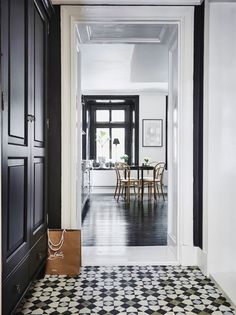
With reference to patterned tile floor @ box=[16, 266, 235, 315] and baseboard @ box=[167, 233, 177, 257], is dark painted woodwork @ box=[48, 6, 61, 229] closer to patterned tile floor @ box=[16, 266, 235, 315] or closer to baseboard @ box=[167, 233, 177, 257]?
patterned tile floor @ box=[16, 266, 235, 315]

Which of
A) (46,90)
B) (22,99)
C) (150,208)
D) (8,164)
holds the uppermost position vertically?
(46,90)

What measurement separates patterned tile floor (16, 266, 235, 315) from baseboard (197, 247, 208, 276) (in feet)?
0.15

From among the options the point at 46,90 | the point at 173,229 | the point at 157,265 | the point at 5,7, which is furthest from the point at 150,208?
the point at 5,7

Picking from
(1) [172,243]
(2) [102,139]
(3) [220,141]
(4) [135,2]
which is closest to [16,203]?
(3) [220,141]

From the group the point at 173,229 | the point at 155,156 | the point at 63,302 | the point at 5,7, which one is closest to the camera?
the point at 5,7

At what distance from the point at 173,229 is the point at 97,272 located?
3.25 feet

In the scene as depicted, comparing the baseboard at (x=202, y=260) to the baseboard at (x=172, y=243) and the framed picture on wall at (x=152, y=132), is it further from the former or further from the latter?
the framed picture on wall at (x=152, y=132)

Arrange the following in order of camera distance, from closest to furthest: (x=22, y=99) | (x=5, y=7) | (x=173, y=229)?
(x=5, y=7) < (x=22, y=99) < (x=173, y=229)

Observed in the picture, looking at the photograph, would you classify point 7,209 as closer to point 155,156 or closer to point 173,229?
point 173,229

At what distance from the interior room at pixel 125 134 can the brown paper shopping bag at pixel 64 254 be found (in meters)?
0.32

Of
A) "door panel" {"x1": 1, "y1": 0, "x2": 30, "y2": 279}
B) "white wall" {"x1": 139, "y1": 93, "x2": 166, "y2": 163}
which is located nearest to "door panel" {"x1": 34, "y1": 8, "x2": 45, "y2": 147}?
"door panel" {"x1": 1, "y1": 0, "x2": 30, "y2": 279}

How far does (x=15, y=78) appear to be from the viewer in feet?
5.89

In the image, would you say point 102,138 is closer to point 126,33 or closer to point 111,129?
point 111,129

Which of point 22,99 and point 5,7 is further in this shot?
point 22,99
